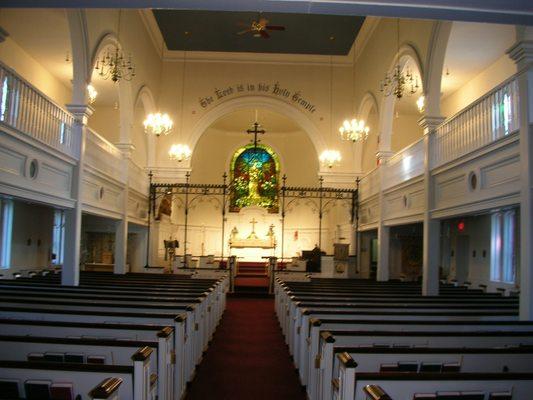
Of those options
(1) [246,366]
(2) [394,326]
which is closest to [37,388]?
(2) [394,326]

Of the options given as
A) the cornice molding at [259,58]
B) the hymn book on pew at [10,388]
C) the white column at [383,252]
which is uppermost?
the cornice molding at [259,58]

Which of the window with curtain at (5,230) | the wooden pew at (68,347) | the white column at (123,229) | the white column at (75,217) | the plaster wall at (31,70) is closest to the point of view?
the wooden pew at (68,347)

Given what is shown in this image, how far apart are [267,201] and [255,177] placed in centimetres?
133

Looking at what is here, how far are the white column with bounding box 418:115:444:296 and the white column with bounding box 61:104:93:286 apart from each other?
282 inches

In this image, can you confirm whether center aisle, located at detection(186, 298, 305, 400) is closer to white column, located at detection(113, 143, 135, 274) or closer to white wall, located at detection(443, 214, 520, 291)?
white column, located at detection(113, 143, 135, 274)

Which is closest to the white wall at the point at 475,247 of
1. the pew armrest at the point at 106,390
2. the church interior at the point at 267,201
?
the church interior at the point at 267,201

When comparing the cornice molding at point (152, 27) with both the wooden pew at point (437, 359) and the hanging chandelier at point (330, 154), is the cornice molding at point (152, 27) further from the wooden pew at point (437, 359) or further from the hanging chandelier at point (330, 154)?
the wooden pew at point (437, 359)

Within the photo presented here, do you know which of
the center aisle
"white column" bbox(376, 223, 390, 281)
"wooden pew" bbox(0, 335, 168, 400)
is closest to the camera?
"wooden pew" bbox(0, 335, 168, 400)

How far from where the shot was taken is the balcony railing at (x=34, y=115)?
802 cm

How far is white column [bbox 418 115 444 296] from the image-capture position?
10.7 meters

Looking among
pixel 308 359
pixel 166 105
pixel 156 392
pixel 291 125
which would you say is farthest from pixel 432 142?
pixel 291 125

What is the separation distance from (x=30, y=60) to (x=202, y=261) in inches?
337

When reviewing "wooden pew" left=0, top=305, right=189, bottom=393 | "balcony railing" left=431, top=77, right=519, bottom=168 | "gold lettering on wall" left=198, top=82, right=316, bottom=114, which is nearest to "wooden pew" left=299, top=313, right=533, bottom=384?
"wooden pew" left=0, top=305, right=189, bottom=393

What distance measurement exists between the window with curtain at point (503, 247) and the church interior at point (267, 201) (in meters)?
0.07
